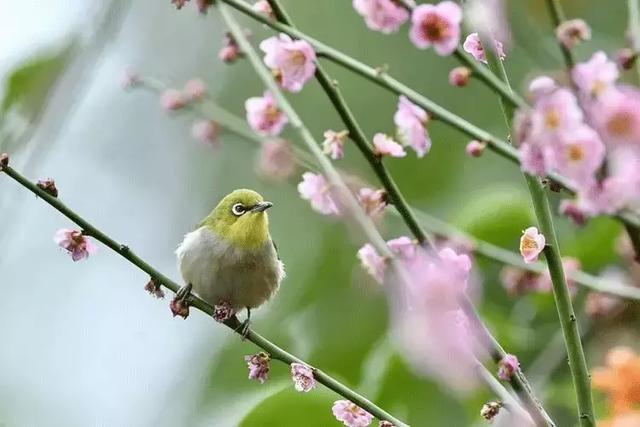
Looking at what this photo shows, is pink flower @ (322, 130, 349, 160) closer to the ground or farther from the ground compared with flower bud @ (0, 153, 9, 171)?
farther from the ground

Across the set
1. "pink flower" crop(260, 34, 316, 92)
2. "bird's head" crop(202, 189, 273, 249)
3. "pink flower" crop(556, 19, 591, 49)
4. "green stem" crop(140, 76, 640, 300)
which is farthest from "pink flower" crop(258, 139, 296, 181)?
"pink flower" crop(556, 19, 591, 49)

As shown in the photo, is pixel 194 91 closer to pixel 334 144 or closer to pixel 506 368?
pixel 334 144

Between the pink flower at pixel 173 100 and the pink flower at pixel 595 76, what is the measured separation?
50 centimetres

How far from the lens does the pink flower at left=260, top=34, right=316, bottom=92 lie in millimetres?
561

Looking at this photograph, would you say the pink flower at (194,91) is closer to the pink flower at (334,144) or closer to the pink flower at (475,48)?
the pink flower at (334,144)

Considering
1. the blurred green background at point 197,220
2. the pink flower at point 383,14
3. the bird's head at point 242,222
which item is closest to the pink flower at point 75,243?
the blurred green background at point 197,220

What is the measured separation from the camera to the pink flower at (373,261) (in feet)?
2.12

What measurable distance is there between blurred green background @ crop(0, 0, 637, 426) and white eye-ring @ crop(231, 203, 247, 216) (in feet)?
0.35

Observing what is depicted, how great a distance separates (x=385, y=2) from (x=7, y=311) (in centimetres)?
158

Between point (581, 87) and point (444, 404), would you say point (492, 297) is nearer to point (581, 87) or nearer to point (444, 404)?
point (444, 404)

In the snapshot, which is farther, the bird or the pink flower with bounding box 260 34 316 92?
the bird

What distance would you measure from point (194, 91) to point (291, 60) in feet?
1.04

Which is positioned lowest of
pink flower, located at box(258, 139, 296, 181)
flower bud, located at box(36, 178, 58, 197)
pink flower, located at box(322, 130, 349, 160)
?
flower bud, located at box(36, 178, 58, 197)

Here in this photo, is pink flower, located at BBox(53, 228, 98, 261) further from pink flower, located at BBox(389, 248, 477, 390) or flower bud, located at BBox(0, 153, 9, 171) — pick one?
pink flower, located at BBox(389, 248, 477, 390)
